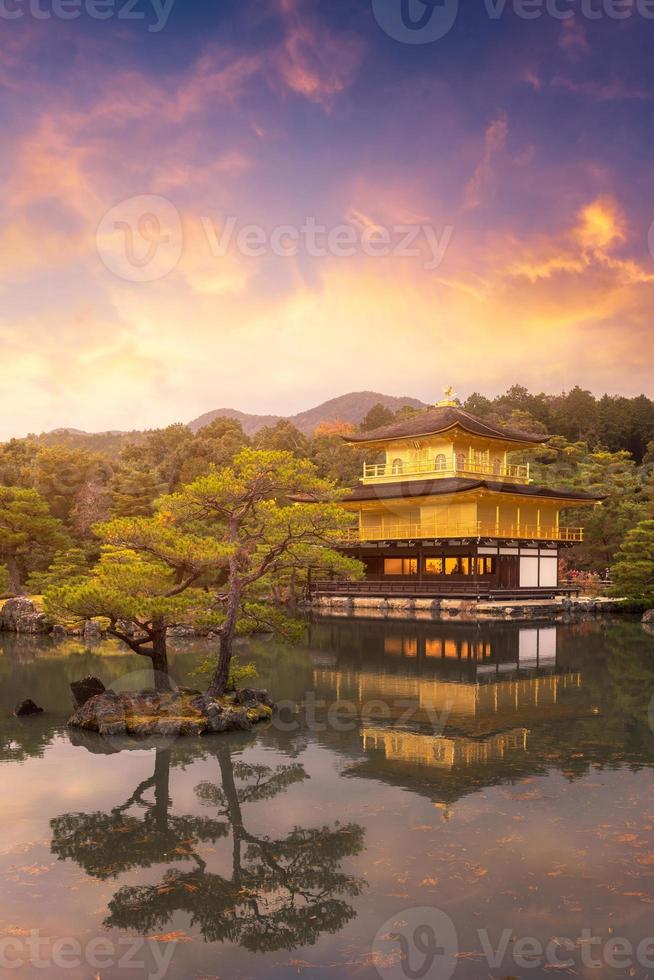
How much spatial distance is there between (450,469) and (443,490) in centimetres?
396

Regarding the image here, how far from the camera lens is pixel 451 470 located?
45250mm

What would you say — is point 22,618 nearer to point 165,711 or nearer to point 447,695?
point 165,711

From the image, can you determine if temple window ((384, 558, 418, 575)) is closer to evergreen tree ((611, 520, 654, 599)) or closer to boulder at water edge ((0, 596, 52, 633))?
evergreen tree ((611, 520, 654, 599))

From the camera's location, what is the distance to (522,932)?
6910 millimetres

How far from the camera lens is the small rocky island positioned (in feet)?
46.3

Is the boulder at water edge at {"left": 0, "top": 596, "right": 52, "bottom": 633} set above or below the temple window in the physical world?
below

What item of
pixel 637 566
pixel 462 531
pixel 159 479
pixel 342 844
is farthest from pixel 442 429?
pixel 342 844

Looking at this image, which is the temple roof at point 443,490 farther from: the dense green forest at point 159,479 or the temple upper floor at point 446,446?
the dense green forest at point 159,479

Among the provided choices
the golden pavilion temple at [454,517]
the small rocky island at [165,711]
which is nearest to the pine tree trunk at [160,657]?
the small rocky island at [165,711]

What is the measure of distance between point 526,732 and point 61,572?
2707 centimetres

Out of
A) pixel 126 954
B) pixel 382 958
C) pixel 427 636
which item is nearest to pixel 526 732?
pixel 382 958

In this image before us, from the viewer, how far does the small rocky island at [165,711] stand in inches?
556

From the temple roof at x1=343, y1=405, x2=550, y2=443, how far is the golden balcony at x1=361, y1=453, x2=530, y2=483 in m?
1.69

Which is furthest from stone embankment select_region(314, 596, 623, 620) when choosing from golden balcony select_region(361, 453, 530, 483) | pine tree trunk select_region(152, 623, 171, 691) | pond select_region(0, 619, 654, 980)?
pine tree trunk select_region(152, 623, 171, 691)
